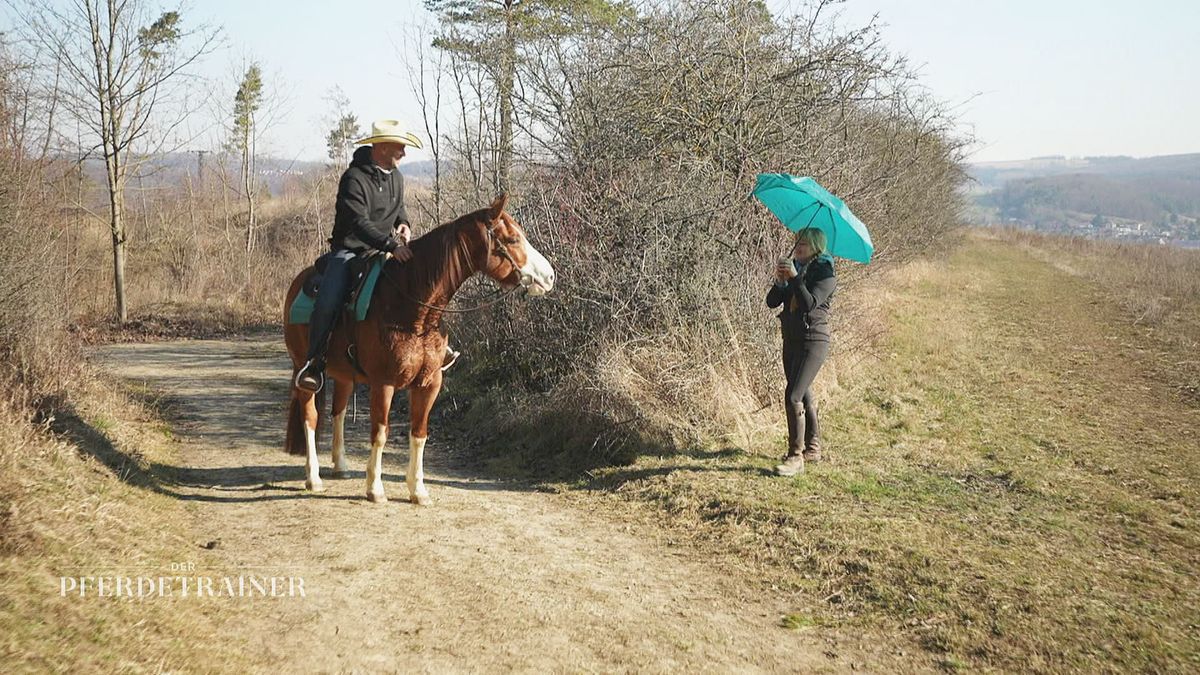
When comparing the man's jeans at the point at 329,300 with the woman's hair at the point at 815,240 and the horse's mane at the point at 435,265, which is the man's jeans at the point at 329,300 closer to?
the horse's mane at the point at 435,265

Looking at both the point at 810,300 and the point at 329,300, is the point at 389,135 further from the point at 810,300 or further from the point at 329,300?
the point at 810,300

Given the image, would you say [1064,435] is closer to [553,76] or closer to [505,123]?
[553,76]

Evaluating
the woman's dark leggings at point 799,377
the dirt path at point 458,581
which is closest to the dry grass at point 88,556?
the dirt path at point 458,581

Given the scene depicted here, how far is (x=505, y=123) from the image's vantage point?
1277cm

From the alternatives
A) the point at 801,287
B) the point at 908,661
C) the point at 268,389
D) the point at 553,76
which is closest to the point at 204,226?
the point at 268,389

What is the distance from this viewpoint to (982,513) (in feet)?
21.4

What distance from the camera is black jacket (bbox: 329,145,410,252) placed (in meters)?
6.58

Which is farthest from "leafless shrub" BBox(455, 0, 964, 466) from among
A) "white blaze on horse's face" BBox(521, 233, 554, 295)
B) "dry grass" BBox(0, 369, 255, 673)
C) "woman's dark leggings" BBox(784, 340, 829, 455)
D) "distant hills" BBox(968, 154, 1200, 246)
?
"distant hills" BBox(968, 154, 1200, 246)

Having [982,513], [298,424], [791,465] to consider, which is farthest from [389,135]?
[982,513]

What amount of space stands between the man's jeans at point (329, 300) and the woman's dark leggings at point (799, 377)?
149 inches

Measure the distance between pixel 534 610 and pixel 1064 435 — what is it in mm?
7079

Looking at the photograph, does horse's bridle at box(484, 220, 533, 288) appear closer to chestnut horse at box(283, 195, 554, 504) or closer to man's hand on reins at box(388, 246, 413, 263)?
chestnut horse at box(283, 195, 554, 504)

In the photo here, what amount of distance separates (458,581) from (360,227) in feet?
9.55

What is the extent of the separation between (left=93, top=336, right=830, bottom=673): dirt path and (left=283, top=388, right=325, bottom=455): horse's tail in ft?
1.13
